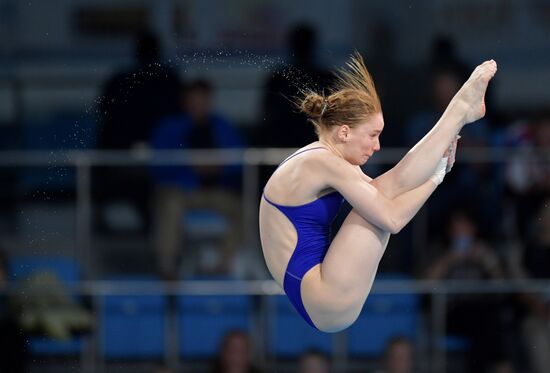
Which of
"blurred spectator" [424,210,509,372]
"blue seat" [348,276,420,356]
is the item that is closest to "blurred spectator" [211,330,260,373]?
"blue seat" [348,276,420,356]

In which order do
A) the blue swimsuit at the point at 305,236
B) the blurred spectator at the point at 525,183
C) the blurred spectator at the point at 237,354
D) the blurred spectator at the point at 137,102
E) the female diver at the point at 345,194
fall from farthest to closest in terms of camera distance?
the blurred spectator at the point at 137,102
the blurred spectator at the point at 525,183
the blurred spectator at the point at 237,354
the blue swimsuit at the point at 305,236
the female diver at the point at 345,194

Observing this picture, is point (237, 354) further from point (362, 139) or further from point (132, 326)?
point (362, 139)

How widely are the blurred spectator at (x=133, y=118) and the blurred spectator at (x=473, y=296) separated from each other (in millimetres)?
2092

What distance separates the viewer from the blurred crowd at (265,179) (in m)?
9.07

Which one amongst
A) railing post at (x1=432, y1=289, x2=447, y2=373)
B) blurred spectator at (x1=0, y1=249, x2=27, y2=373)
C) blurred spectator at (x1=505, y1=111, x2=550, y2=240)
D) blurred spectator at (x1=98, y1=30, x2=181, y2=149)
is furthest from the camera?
blurred spectator at (x1=98, y1=30, x2=181, y2=149)

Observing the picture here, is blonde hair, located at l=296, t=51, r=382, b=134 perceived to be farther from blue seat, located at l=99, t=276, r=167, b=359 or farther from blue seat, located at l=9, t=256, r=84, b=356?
blue seat, located at l=9, t=256, r=84, b=356

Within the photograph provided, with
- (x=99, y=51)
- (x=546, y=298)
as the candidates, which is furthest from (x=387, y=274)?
(x=99, y=51)

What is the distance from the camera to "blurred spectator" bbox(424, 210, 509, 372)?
9.02m

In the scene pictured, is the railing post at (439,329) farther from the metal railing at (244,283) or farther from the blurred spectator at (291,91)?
the blurred spectator at (291,91)

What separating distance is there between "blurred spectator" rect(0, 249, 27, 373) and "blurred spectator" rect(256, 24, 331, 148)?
2.06 metres

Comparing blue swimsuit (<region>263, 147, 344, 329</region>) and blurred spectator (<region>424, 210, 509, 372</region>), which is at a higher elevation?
blue swimsuit (<region>263, 147, 344, 329</region>)

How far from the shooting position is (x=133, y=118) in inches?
374

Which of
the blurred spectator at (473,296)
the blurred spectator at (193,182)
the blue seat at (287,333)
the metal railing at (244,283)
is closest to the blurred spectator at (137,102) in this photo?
the blurred spectator at (193,182)

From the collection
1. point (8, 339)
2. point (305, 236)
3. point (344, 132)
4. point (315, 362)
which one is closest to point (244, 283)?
point (315, 362)
